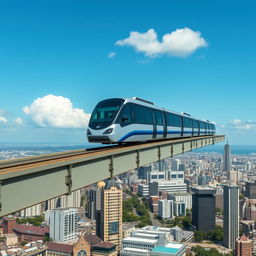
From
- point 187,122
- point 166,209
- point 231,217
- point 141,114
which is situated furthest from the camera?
point 166,209

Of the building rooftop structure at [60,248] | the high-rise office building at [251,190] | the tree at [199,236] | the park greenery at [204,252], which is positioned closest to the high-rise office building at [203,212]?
the tree at [199,236]

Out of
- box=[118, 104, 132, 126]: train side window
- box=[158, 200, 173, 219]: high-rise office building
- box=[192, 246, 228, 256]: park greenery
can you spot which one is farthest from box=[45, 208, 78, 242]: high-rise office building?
box=[118, 104, 132, 126]: train side window

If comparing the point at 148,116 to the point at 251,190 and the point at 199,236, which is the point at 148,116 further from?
the point at 251,190

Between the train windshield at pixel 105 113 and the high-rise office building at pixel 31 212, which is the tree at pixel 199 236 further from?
the train windshield at pixel 105 113

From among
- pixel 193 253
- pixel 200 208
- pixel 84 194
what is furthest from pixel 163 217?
pixel 84 194

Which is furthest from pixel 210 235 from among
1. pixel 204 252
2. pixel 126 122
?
pixel 126 122

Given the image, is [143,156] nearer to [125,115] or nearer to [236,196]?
[125,115]
